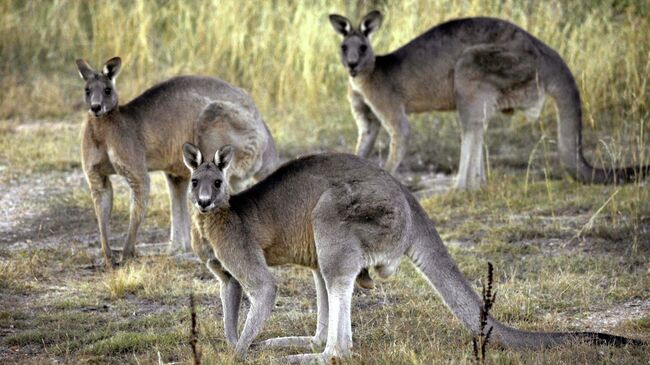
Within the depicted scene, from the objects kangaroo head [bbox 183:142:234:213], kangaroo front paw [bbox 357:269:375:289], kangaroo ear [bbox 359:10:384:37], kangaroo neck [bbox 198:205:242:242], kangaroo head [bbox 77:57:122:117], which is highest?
kangaroo ear [bbox 359:10:384:37]

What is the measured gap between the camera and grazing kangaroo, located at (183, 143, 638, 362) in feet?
17.6

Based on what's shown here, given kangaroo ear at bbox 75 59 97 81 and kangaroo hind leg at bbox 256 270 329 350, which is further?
kangaroo ear at bbox 75 59 97 81

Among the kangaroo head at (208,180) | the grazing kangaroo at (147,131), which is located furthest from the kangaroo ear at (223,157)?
the grazing kangaroo at (147,131)

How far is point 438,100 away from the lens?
9.85 metres

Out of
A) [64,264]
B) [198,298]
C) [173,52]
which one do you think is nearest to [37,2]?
[173,52]

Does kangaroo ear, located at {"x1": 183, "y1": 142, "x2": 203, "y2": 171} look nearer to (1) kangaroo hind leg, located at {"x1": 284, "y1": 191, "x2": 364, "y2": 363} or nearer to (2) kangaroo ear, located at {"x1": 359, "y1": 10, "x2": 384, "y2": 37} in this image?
(1) kangaroo hind leg, located at {"x1": 284, "y1": 191, "x2": 364, "y2": 363}

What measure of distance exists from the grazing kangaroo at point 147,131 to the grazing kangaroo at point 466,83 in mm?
2092

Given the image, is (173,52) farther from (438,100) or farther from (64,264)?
(64,264)

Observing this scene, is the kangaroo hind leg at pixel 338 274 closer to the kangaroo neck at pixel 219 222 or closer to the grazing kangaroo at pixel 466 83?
the kangaroo neck at pixel 219 222

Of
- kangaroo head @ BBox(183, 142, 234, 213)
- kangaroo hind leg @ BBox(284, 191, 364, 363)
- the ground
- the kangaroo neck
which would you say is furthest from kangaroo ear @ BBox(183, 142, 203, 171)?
Answer: the ground

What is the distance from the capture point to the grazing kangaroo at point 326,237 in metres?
5.37

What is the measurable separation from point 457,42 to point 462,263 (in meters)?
2.84

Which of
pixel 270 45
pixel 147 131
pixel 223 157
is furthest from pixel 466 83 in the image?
pixel 223 157

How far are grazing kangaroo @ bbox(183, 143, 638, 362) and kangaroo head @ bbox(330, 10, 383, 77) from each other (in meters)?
4.06
